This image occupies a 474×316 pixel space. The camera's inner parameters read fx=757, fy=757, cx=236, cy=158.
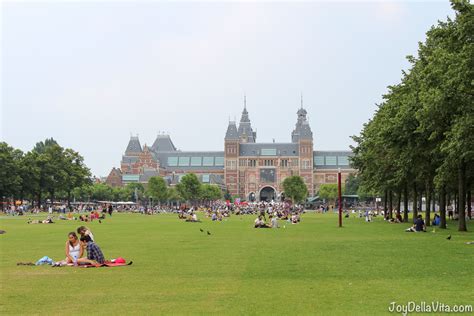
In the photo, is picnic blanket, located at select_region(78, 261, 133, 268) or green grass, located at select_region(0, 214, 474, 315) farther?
picnic blanket, located at select_region(78, 261, 133, 268)

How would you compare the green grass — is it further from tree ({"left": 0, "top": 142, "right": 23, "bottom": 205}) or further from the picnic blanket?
tree ({"left": 0, "top": 142, "right": 23, "bottom": 205})

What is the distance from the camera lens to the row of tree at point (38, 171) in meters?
94.1

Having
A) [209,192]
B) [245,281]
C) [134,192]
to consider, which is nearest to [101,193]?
[134,192]

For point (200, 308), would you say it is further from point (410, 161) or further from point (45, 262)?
point (410, 161)

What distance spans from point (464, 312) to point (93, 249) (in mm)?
11329

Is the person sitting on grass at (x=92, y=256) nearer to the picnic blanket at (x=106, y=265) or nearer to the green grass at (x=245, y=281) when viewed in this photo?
the picnic blanket at (x=106, y=265)

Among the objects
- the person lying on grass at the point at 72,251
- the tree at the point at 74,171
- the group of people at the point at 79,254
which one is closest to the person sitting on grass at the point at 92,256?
the group of people at the point at 79,254

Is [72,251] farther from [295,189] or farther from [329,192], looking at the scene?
[329,192]

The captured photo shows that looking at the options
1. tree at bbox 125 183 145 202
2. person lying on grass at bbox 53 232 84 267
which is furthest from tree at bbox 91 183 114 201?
person lying on grass at bbox 53 232 84 267

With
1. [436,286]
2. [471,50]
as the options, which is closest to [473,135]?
[471,50]

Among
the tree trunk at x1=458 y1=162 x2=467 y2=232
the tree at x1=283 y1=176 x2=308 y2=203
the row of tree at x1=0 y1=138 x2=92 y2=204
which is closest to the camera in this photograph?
the tree trunk at x1=458 y1=162 x2=467 y2=232

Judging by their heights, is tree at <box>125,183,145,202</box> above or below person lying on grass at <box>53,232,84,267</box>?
above

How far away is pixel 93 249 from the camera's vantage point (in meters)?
20.4

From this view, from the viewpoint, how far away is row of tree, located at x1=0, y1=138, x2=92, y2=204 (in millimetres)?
94125
